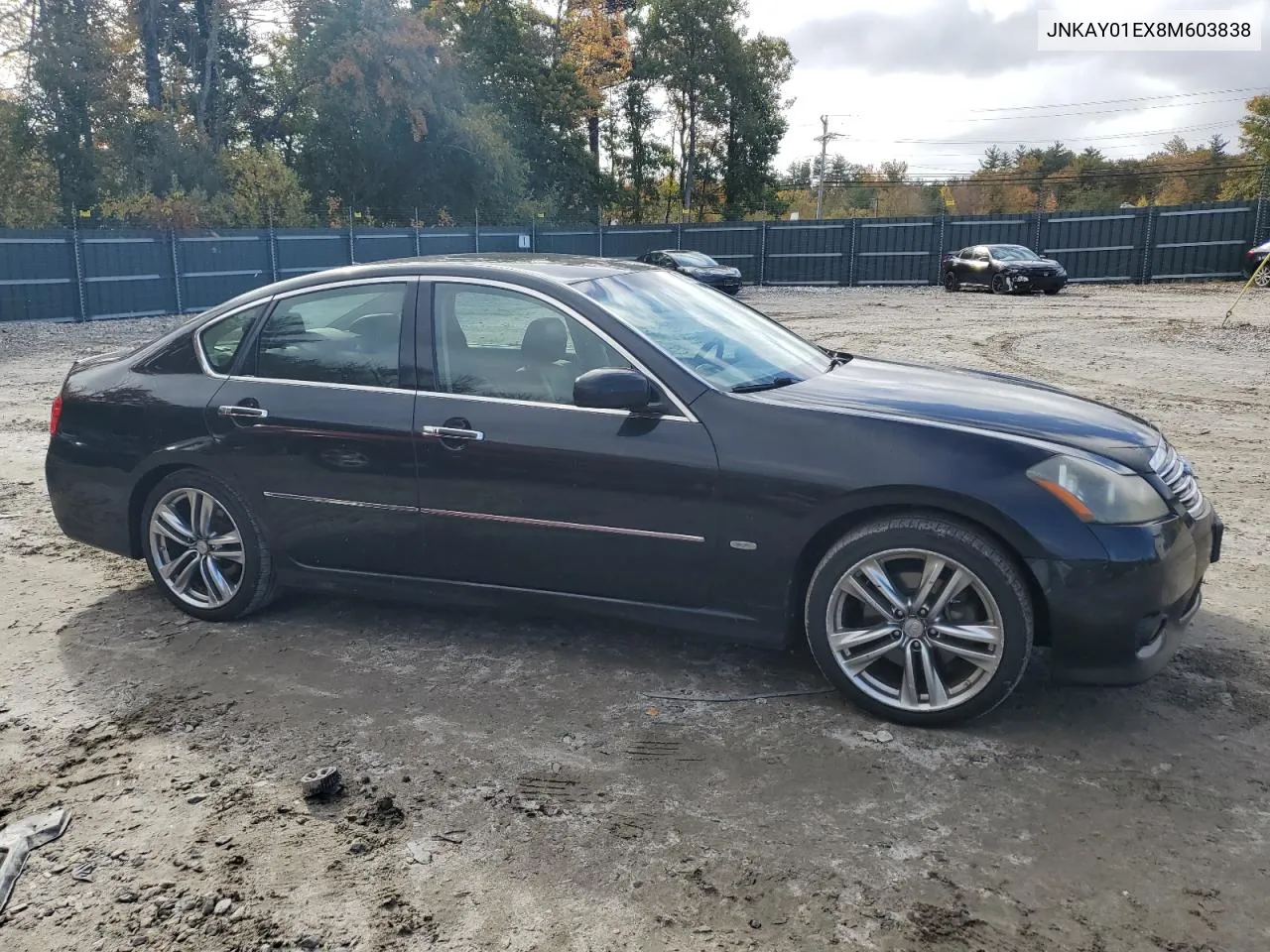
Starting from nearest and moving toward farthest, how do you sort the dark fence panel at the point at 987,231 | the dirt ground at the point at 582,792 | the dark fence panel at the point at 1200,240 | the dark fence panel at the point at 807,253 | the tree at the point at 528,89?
1. the dirt ground at the point at 582,792
2. the dark fence panel at the point at 1200,240
3. the dark fence panel at the point at 987,231
4. the dark fence panel at the point at 807,253
5. the tree at the point at 528,89

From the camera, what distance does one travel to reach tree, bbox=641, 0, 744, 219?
55.8 metres

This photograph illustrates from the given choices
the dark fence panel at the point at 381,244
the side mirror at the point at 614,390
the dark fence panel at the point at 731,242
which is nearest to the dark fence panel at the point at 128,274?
the dark fence panel at the point at 381,244

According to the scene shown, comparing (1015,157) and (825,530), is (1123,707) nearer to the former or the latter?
(825,530)

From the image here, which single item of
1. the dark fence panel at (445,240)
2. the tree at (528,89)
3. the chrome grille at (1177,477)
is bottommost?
the chrome grille at (1177,477)

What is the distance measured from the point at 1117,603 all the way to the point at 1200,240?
34.7 m

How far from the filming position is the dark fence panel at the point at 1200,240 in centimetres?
3288

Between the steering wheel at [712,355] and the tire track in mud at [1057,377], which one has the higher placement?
the steering wheel at [712,355]

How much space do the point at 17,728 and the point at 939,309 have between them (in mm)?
22182

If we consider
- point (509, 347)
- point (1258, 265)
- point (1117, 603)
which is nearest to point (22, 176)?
point (509, 347)

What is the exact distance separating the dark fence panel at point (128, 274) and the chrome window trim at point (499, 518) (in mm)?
20151

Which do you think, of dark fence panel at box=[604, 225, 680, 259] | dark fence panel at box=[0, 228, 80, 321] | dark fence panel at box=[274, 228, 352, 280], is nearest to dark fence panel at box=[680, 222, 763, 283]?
dark fence panel at box=[604, 225, 680, 259]

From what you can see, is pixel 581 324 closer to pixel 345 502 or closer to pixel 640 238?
pixel 345 502

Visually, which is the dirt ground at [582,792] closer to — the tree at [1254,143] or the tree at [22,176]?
the tree at [22,176]

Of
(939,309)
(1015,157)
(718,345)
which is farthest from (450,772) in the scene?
(1015,157)
